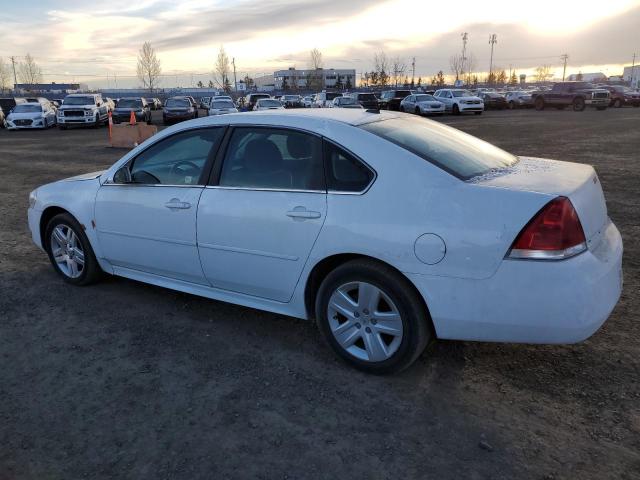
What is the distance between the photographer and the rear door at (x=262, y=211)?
3412 millimetres

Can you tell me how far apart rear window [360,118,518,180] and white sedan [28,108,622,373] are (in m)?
0.02

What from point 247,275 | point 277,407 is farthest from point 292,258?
point 277,407

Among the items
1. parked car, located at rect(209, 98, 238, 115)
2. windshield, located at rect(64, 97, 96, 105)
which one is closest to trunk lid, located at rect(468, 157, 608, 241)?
parked car, located at rect(209, 98, 238, 115)

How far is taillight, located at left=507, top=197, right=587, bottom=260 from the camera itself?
2.75 meters

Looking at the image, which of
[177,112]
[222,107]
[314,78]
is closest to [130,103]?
[177,112]

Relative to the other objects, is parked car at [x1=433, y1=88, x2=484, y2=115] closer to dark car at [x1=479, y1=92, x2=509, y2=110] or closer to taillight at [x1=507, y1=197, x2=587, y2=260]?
dark car at [x1=479, y1=92, x2=509, y2=110]

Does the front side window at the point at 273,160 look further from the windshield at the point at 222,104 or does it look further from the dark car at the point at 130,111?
the dark car at the point at 130,111

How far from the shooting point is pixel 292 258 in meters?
3.45

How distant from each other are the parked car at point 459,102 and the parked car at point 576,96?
7.50 m

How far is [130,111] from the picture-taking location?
30.2m

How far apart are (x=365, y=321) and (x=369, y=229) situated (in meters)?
0.59

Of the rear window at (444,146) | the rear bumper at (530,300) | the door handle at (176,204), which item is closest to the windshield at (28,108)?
the door handle at (176,204)

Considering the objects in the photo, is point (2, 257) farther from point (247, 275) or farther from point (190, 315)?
point (247, 275)

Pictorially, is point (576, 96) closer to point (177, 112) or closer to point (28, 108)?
point (177, 112)
